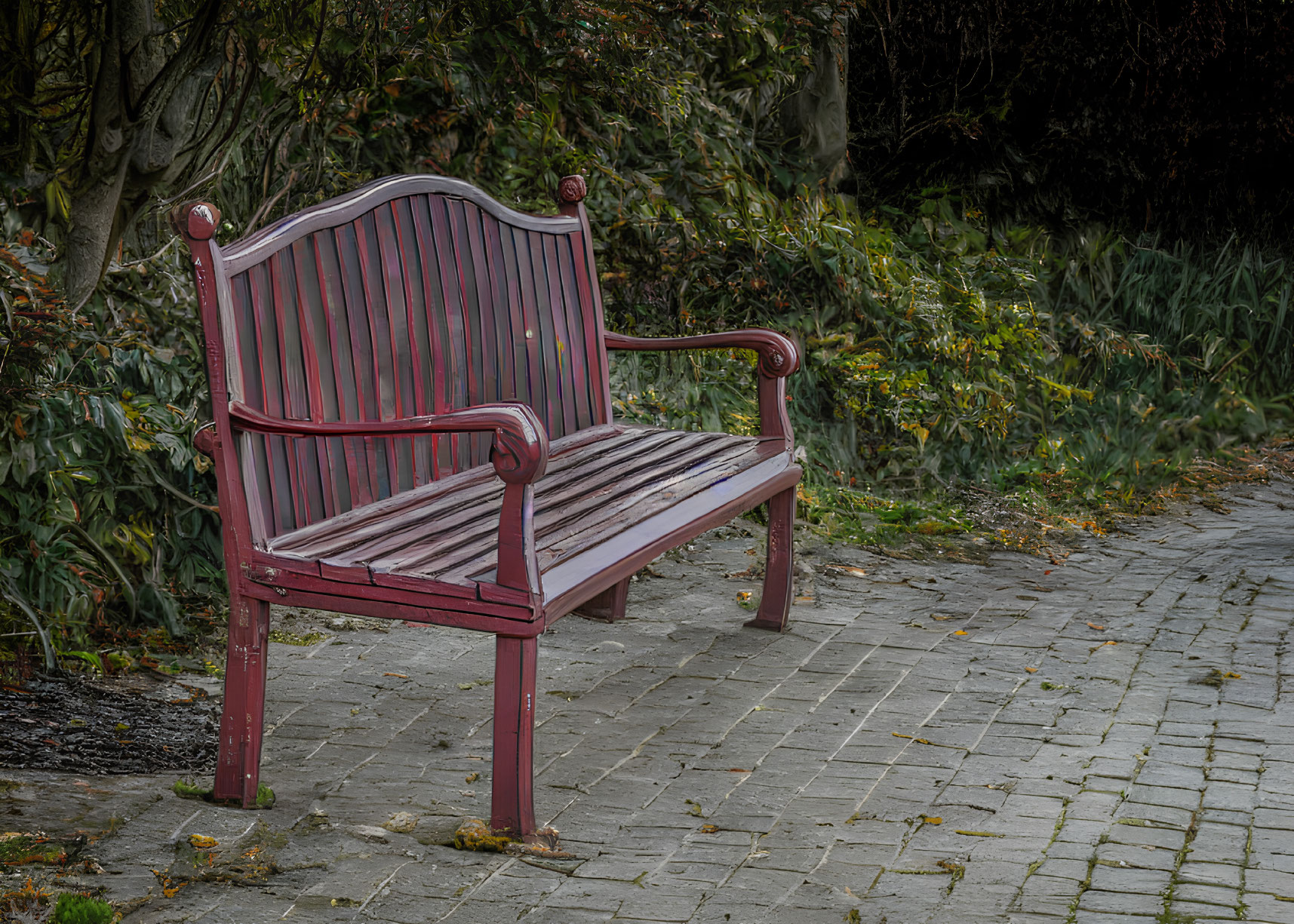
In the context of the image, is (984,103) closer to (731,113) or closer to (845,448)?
(731,113)

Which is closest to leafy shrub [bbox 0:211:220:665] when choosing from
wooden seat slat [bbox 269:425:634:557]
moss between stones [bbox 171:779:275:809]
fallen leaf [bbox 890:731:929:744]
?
moss between stones [bbox 171:779:275:809]

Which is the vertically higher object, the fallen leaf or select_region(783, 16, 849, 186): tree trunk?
select_region(783, 16, 849, 186): tree trunk

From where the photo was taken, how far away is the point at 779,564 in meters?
4.77

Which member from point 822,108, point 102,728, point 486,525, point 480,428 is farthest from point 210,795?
point 822,108

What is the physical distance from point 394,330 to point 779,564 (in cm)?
173

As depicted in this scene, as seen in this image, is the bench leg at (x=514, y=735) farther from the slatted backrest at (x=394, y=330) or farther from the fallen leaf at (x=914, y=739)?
the fallen leaf at (x=914, y=739)

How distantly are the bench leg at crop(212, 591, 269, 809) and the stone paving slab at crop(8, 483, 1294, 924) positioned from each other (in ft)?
0.29

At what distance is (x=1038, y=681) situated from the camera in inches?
169

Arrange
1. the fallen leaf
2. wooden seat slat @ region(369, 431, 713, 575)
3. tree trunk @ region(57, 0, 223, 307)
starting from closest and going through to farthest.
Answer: wooden seat slat @ region(369, 431, 713, 575), the fallen leaf, tree trunk @ region(57, 0, 223, 307)

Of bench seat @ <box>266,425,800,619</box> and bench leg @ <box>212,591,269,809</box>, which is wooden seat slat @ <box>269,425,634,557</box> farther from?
bench leg @ <box>212,591,269,809</box>

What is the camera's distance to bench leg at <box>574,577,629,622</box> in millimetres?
4832

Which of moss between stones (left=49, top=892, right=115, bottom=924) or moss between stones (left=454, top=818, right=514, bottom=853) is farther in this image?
moss between stones (left=454, top=818, right=514, bottom=853)

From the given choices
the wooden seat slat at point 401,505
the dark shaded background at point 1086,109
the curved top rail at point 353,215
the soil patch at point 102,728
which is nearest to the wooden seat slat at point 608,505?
the wooden seat slat at point 401,505

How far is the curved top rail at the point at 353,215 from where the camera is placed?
3.16 meters
